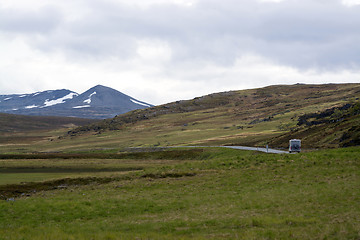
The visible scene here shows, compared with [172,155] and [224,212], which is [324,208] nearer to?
[224,212]

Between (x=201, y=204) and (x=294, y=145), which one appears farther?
(x=294, y=145)

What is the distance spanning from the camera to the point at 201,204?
2381cm

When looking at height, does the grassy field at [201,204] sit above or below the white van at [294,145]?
below

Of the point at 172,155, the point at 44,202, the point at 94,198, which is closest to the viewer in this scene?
the point at 44,202

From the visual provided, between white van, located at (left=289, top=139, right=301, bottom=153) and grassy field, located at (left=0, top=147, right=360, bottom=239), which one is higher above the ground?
white van, located at (left=289, top=139, right=301, bottom=153)

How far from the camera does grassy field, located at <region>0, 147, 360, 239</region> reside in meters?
16.9

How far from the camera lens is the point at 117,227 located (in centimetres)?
1869

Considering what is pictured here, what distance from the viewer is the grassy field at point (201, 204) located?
1691cm

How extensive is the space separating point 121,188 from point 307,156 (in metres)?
21.8

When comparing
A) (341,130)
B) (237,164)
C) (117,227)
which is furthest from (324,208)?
(341,130)

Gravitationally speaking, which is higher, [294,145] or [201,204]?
[294,145]

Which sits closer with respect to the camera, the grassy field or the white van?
the grassy field

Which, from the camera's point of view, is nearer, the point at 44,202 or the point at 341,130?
the point at 44,202

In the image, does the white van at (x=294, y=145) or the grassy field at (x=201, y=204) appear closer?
the grassy field at (x=201, y=204)
